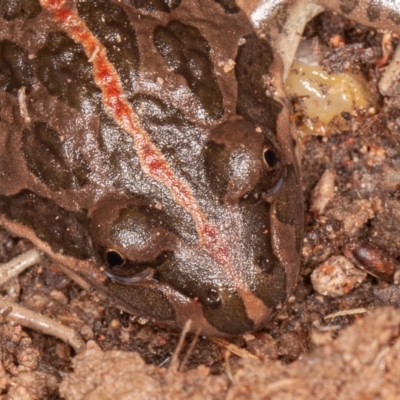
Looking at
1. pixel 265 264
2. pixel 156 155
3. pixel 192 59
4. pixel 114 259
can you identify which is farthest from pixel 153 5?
pixel 265 264

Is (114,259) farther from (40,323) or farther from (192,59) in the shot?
(192,59)

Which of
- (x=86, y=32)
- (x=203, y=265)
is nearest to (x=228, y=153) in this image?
(x=203, y=265)

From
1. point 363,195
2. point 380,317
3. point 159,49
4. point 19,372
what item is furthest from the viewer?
point 363,195

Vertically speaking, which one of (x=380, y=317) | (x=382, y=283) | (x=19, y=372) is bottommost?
(x=19, y=372)

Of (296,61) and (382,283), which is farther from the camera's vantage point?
(296,61)

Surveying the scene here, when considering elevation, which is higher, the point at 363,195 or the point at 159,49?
the point at 159,49

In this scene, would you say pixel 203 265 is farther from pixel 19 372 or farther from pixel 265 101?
pixel 19 372

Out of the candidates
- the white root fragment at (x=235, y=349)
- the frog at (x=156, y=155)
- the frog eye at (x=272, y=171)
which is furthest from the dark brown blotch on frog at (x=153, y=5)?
the white root fragment at (x=235, y=349)

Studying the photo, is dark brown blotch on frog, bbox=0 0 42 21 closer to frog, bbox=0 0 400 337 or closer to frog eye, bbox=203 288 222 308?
frog, bbox=0 0 400 337
